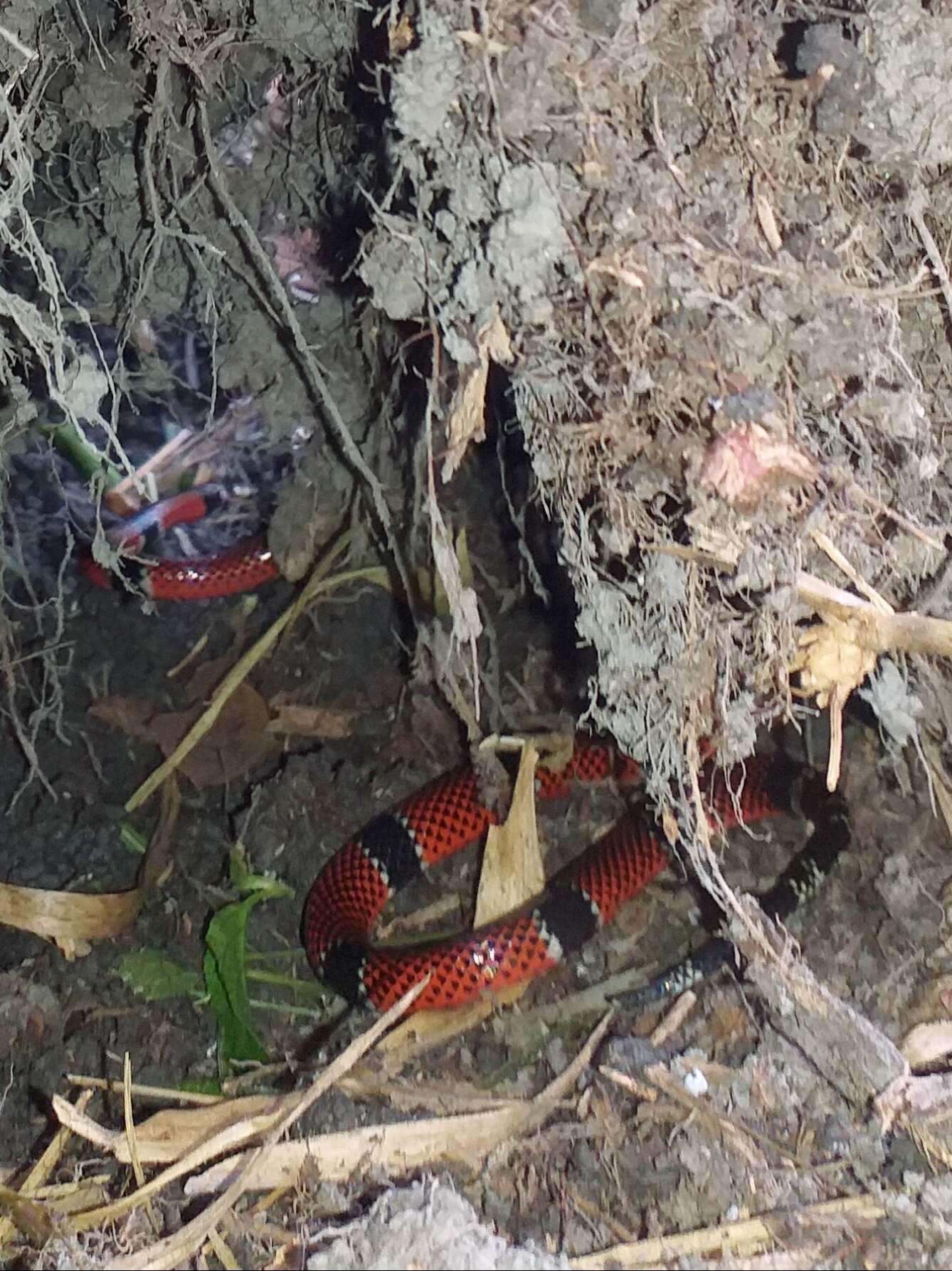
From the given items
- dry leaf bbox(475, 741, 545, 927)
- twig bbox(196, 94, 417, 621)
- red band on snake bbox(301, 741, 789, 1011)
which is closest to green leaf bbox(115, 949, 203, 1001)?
red band on snake bbox(301, 741, 789, 1011)

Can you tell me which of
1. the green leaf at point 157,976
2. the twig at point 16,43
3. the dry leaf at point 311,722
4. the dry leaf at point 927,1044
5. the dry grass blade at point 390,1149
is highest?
the twig at point 16,43

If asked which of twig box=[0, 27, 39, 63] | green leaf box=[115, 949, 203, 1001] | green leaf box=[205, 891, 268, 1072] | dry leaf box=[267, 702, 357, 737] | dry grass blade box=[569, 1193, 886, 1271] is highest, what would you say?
twig box=[0, 27, 39, 63]

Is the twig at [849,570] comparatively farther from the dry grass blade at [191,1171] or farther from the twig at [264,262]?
the dry grass blade at [191,1171]

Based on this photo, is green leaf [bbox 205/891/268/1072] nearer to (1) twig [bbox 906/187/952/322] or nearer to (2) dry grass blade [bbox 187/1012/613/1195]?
(2) dry grass blade [bbox 187/1012/613/1195]

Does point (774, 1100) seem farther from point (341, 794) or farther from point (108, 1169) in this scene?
point (341, 794)

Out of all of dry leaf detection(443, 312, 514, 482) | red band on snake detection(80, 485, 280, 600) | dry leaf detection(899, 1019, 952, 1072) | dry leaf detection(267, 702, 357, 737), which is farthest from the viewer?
red band on snake detection(80, 485, 280, 600)

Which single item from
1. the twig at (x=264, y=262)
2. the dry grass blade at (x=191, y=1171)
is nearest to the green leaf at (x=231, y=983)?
the dry grass blade at (x=191, y=1171)

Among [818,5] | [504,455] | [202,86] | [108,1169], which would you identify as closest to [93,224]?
[202,86]
